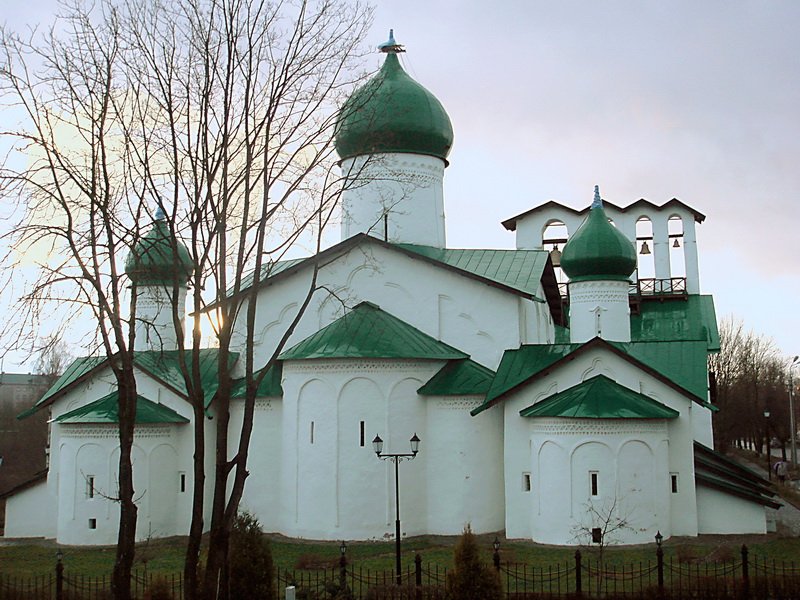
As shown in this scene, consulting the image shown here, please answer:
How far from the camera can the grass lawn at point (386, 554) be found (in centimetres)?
1479

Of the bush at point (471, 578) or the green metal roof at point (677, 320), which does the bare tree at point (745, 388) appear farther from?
the bush at point (471, 578)

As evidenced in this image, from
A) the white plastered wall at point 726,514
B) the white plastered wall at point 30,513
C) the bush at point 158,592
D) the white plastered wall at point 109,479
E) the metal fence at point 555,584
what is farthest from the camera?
the white plastered wall at point 30,513

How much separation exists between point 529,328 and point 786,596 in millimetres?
10262

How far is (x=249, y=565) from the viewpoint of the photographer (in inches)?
433

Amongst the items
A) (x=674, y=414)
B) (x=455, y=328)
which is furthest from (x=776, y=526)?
(x=455, y=328)

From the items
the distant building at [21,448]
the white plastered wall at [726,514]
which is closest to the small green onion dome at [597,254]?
the white plastered wall at [726,514]

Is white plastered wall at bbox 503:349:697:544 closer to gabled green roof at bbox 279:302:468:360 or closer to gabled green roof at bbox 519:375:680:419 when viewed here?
gabled green roof at bbox 519:375:680:419

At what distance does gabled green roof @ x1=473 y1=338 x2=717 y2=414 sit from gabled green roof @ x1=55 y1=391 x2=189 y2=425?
6.81 meters

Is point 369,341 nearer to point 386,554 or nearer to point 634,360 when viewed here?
point 386,554

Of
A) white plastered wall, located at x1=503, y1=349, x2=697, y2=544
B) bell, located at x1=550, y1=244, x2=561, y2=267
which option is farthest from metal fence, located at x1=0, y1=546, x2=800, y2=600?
bell, located at x1=550, y1=244, x2=561, y2=267

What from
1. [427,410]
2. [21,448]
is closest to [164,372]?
[427,410]

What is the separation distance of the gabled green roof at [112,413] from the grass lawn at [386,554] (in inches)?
102

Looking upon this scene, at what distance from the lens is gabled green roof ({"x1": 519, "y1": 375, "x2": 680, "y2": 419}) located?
1625cm

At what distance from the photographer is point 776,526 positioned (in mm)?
18203
